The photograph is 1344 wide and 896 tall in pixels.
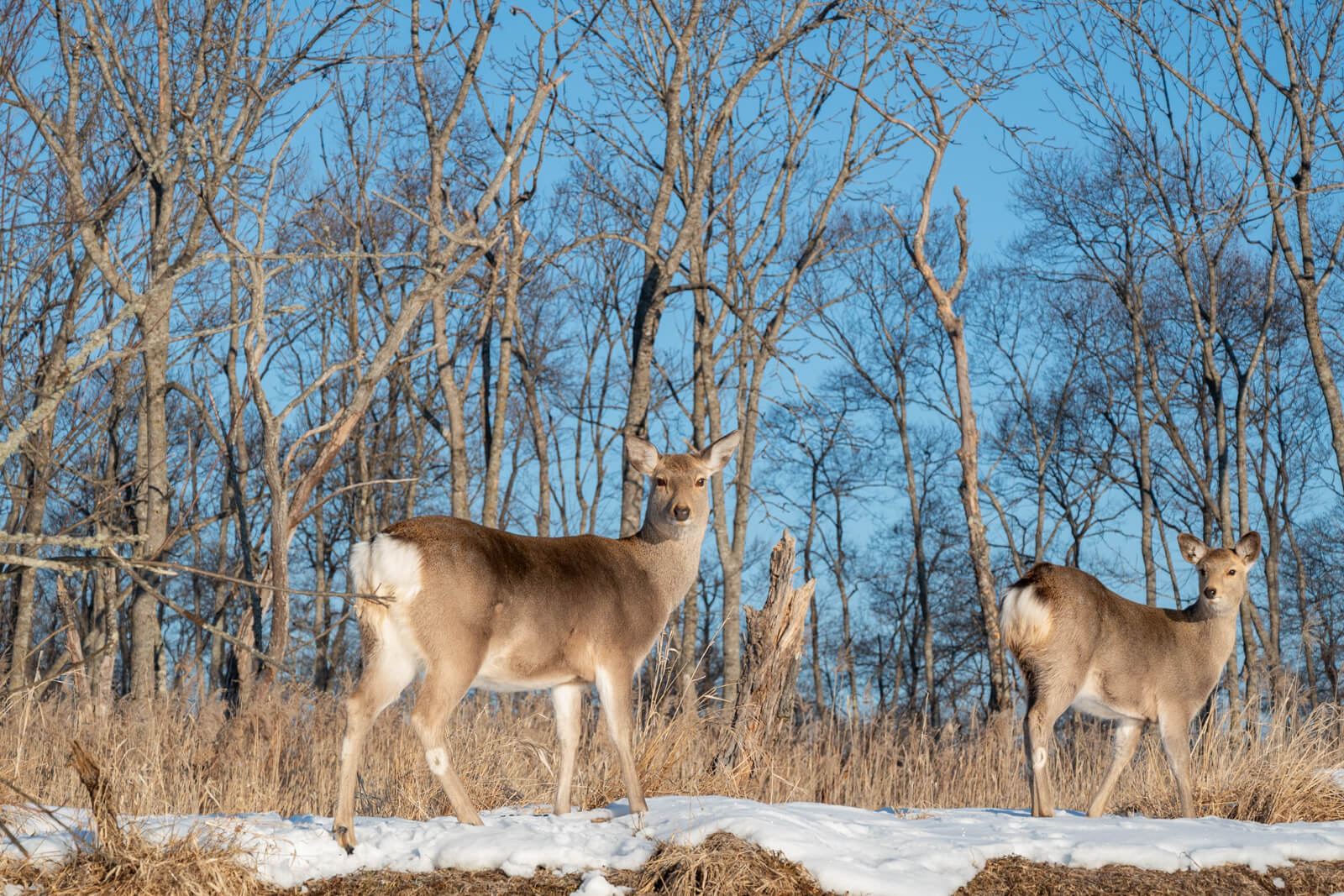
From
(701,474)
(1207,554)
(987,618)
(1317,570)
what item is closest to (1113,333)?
(1317,570)

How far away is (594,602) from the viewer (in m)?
6.43

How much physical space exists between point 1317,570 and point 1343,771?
2380cm

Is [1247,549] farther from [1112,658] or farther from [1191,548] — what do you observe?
[1112,658]

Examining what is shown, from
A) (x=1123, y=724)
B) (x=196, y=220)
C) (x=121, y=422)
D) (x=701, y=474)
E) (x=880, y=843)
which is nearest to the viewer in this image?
(x=880, y=843)

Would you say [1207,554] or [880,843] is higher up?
[1207,554]

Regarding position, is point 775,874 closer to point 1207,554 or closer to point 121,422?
point 1207,554

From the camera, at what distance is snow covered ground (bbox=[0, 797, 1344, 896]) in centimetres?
522

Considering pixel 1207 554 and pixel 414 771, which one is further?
pixel 1207 554

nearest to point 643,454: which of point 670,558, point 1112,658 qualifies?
Result: point 670,558

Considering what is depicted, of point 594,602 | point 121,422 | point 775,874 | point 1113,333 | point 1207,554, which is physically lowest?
point 775,874

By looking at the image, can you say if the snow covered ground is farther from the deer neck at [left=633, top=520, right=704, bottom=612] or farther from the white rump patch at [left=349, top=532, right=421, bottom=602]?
the deer neck at [left=633, top=520, right=704, bottom=612]

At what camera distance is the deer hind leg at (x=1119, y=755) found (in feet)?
25.6

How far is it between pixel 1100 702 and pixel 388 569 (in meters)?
4.90

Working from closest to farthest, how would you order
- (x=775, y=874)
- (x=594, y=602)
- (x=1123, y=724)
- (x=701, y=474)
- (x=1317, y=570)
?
(x=775, y=874)
(x=594, y=602)
(x=701, y=474)
(x=1123, y=724)
(x=1317, y=570)
